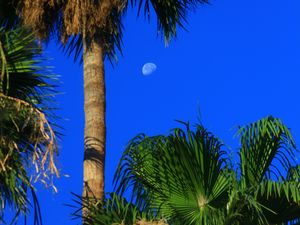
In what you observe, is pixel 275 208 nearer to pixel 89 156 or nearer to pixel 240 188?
pixel 240 188

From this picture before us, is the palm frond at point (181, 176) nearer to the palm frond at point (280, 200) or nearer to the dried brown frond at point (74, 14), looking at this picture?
the palm frond at point (280, 200)

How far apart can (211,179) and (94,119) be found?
2748 millimetres

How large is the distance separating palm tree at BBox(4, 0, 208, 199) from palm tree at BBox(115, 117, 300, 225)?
1345 millimetres

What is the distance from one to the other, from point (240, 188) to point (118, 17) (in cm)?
460

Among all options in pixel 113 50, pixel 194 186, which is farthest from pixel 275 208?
pixel 113 50

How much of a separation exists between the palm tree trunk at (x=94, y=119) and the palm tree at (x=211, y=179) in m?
1.11

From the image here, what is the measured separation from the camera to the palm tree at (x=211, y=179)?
862cm

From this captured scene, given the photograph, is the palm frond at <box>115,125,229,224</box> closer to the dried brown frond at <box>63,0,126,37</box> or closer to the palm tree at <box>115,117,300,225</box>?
the palm tree at <box>115,117,300,225</box>

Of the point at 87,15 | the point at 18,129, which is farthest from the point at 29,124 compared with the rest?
the point at 87,15

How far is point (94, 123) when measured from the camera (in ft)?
36.7

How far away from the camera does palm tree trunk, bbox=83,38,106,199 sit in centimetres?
1070

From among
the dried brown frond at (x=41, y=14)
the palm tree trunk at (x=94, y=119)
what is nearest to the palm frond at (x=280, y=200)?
the palm tree trunk at (x=94, y=119)

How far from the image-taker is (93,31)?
470 inches

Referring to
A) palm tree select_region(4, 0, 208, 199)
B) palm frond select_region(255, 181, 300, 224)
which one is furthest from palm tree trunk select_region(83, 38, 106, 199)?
palm frond select_region(255, 181, 300, 224)
